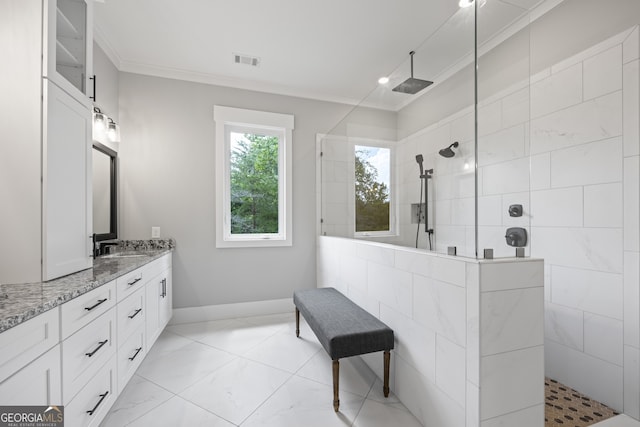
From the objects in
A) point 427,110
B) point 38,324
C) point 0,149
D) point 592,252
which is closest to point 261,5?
point 427,110

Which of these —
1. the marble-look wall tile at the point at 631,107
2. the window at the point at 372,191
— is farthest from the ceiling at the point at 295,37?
the marble-look wall tile at the point at 631,107

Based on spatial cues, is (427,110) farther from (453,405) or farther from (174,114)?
(174,114)

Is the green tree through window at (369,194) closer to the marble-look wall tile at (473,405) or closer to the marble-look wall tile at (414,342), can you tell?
the marble-look wall tile at (414,342)

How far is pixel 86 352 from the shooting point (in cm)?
119

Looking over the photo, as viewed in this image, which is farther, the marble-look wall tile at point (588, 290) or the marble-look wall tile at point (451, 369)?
the marble-look wall tile at point (588, 290)

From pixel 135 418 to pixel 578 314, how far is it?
8.77 ft

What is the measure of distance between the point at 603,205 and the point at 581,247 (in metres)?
0.28

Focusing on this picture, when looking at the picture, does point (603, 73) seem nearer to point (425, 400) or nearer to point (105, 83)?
point (425, 400)

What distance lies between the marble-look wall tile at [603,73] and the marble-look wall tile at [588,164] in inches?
11.8

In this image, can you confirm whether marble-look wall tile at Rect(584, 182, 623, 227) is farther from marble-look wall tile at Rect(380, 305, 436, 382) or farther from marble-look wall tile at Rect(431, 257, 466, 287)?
marble-look wall tile at Rect(380, 305, 436, 382)

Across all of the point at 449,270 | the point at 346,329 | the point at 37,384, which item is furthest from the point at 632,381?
the point at 37,384

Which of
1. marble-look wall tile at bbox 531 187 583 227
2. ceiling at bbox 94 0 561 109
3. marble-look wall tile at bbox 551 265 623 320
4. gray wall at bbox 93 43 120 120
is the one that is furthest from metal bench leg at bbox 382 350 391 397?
gray wall at bbox 93 43 120 120

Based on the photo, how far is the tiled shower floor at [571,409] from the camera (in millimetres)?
1431

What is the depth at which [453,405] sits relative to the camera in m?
1.28
